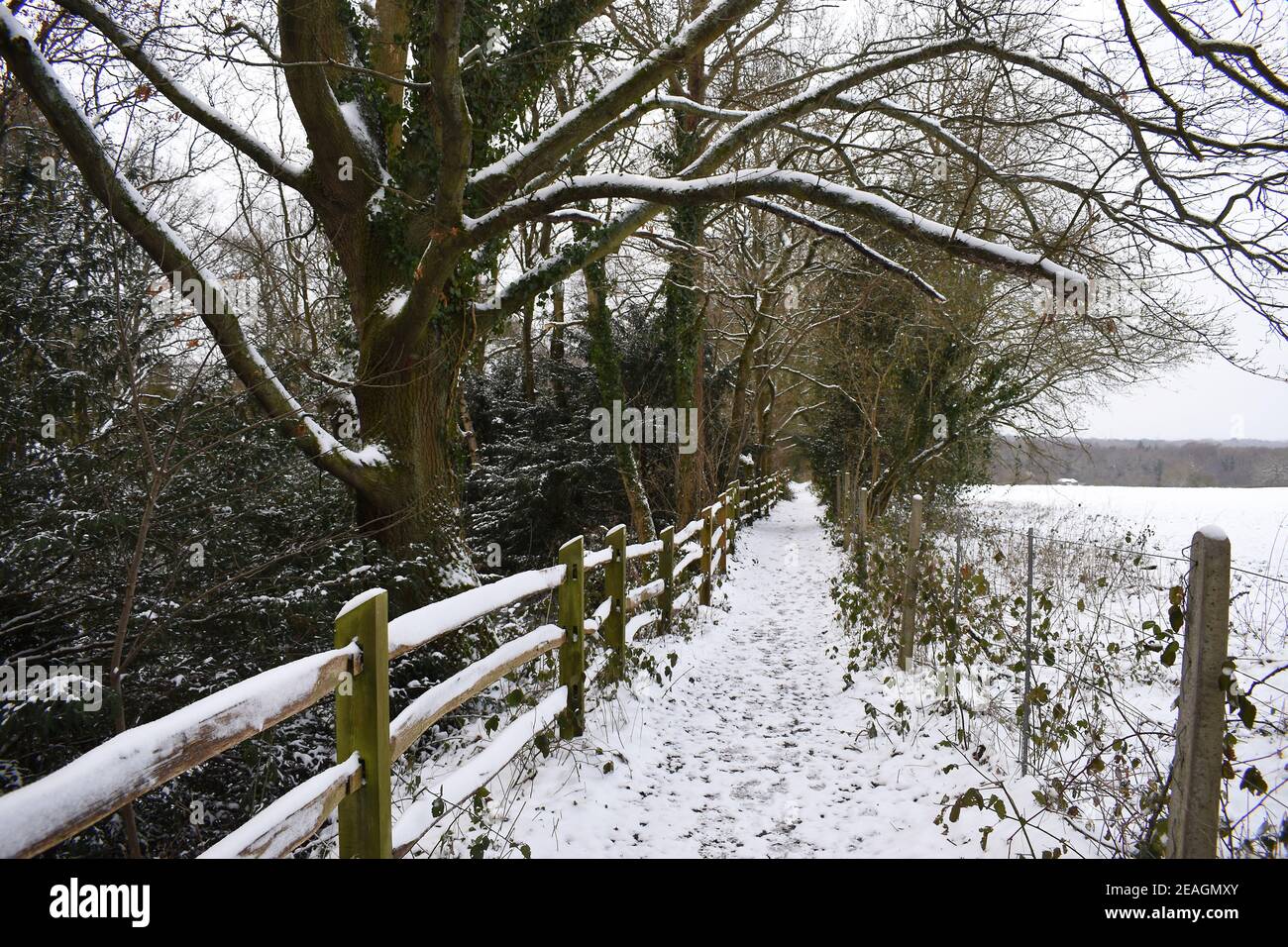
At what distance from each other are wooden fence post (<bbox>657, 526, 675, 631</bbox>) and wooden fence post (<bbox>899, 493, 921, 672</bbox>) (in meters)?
2.48

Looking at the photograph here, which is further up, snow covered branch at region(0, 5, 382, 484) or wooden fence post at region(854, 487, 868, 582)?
snow covered branch at region(0, 5, 382, 484)

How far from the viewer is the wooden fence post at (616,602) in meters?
5.61

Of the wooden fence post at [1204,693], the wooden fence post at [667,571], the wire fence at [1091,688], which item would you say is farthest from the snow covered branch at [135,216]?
→ the wire fence at [1091,688]

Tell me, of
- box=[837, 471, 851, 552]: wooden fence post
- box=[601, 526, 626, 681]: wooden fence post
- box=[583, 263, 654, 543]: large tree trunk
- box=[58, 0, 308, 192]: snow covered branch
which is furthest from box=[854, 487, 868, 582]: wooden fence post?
box=[58, 0, 308, 192]: snow covered branch

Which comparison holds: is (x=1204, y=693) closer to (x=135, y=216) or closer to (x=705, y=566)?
(x=135, y=216)

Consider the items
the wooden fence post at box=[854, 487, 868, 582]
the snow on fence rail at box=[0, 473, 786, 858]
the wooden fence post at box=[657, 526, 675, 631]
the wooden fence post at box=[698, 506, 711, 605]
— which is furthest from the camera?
the wooden fence post at box=[854, 487, 868, 582]

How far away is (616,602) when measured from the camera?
568cm

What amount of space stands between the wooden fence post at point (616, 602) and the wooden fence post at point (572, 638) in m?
0.82

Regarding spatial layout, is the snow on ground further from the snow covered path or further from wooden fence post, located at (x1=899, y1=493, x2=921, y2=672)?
the snow covered path

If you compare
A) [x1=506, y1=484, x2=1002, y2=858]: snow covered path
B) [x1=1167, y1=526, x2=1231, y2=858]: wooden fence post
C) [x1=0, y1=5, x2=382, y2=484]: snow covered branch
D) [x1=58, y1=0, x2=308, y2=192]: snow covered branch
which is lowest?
[x1=506, y1=484, x2=1002, y2=858]: snow covered path

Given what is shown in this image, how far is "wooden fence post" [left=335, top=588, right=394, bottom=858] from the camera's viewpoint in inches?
97.7

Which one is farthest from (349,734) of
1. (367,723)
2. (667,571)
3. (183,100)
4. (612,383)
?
(612,383)

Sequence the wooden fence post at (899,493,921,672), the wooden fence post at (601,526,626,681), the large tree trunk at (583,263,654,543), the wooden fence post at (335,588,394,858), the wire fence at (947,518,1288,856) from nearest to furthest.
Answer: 1. the wooden fence post at (335,588,394,858)
2. the wire fence at (947,518,1288,856)
3. the wooden fence post at (601,526,626,681)
4. the wooden fence post at (899,493,921,672)
5. the large tree trunk at (583,263,654,543)
